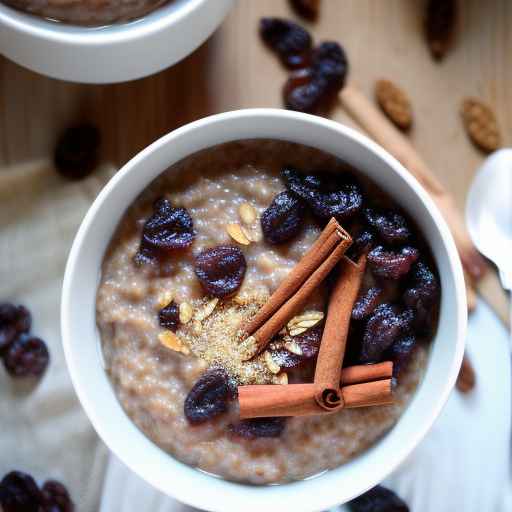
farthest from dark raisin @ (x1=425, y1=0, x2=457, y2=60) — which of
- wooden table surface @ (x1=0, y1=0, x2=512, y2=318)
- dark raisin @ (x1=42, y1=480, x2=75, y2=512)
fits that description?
dark raisin @ (x1=42, y1=480, x2=75, y2=512)

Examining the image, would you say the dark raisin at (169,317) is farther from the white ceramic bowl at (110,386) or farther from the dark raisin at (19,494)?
the dark raisin at (19,494)

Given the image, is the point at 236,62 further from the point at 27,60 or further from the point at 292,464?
the point at 292,464

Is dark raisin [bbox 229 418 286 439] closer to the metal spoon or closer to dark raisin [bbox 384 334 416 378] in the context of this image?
dark raisin [bbox 384 334 416 378]

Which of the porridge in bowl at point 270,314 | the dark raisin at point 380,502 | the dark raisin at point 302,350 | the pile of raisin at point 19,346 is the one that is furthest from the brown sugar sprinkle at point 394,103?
the pile of raisin at point 19,346

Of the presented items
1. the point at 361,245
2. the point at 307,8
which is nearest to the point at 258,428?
the point at 361,245

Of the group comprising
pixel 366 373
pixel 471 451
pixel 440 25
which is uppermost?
pixel 440 25

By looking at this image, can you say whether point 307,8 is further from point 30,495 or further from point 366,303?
point 30,495
